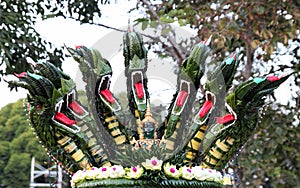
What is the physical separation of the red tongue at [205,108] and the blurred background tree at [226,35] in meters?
2.20

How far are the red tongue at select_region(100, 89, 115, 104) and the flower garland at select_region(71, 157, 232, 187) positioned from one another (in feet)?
1.27

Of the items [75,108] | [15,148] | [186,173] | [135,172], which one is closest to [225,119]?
[186,173]

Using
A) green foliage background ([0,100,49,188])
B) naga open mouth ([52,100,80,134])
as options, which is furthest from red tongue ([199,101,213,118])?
green foliage background ([0,100,49,188])

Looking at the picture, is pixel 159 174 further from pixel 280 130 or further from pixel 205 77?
pixel 280 130

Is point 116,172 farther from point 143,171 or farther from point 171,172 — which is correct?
point 171,172

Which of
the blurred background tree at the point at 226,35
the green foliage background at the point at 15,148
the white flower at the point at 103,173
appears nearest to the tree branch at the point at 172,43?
the blurred background tree at the point at 226,35

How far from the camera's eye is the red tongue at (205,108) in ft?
10.7

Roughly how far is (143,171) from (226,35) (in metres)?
3.68

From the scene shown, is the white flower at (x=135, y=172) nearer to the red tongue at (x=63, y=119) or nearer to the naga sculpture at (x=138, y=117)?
the naga sculpture at (x=138, y=117)

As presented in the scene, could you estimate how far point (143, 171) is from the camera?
120 inches

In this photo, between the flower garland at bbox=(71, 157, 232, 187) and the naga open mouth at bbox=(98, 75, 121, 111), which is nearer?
the flower garland at bbox=(71, 157, 232, 187)

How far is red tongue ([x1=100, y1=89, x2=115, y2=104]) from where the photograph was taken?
3238mm

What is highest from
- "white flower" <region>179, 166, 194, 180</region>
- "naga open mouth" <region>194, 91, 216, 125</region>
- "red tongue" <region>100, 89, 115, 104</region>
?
"red tongue" <region>100, 89, 115, 104</region>

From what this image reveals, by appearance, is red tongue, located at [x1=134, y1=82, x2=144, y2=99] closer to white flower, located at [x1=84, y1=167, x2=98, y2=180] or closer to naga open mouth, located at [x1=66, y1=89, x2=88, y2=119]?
naga open mouth, located at [x1=66, y1=89, x2=88, y2=119]
